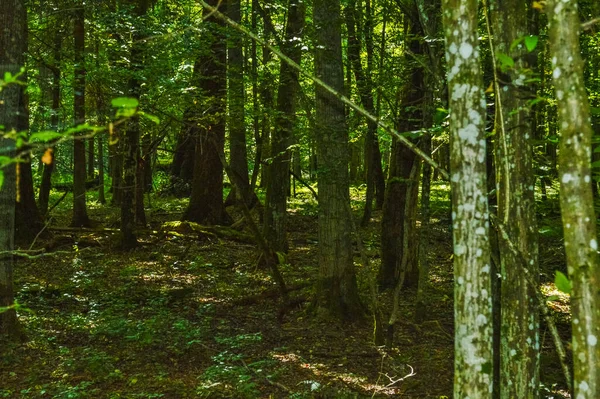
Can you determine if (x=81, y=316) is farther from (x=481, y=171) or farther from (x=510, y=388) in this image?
(x=481, y=171)

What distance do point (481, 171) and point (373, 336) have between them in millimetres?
5110

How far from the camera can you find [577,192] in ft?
8.73

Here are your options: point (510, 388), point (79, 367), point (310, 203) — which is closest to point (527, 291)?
point (510, 388)

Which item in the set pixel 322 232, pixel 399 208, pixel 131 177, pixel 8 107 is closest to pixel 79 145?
pixel 131 177

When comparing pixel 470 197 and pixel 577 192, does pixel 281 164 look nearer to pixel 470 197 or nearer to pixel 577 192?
pixel 470 197

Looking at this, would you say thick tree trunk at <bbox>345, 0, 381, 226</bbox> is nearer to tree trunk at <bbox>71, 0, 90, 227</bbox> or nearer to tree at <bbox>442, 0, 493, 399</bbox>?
tree at <bbox>442, 0, 493, 399</bbox>

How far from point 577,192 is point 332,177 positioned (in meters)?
5.02

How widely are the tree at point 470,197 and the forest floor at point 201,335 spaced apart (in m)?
2.14

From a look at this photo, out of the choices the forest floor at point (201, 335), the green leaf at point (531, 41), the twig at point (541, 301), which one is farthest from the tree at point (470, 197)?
the forest floor at point (201, 335)

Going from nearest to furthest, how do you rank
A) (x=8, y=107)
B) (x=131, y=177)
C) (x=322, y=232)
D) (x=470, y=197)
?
(x=470, y=197) → (x=8, y=107) → (x=322, y=232) → (x=131, y=177)

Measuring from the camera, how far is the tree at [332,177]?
24.8ft

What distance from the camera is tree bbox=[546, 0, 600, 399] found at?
265cm

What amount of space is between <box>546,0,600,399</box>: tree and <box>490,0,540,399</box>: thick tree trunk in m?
0.97

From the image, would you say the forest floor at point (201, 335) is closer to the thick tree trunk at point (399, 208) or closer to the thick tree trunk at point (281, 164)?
the thick tree trunk at point (399, 208)
